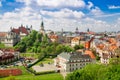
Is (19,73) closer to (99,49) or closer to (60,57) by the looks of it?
(60,57)

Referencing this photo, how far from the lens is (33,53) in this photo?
69.9 m

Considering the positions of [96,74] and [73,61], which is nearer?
[96,74]

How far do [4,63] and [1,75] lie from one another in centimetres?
1193

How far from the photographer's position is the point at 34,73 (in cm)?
4247

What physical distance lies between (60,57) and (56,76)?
37.1ft

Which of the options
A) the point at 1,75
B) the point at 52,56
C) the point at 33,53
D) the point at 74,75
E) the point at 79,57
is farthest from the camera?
the point at 33,53

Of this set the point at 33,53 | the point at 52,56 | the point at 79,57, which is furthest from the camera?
Answer: the point at 33,53

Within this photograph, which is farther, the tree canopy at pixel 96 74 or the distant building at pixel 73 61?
the distant building at pixel 73 61

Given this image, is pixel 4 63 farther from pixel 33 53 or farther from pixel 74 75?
pixel 74 75

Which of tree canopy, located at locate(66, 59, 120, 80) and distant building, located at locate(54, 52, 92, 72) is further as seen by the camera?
distant building, located at locate(54, 52, 92, 72)

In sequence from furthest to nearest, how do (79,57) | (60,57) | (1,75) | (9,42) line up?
(9,42) → (60,57) → (79,57) → (1,75)

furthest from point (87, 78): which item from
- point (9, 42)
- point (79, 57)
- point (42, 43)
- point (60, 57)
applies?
point (9, 42)

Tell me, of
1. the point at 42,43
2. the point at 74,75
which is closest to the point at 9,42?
the point at 42,43

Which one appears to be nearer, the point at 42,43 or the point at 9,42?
Result: the point at 42,43
